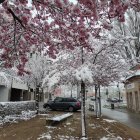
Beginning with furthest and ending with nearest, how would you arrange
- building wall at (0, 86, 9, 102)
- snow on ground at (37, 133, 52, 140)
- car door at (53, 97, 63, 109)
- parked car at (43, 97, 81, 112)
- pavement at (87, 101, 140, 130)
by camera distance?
building wall at (0, 86, 9, 102)
car door at (53, 97, 63, 109)
parked car at (43, 97, 81, 112)
pavement at (87, 101, 140, 130)
snow on ground at (37, 133, 52, 140)

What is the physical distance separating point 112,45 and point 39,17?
16.7 feet

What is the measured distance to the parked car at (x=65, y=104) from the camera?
80.4 feet

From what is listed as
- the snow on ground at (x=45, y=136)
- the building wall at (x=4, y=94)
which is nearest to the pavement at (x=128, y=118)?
the snow on ground at (x=45, y=136)

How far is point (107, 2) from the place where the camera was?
13.8 ft

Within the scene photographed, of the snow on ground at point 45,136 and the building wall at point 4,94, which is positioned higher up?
the building wall at point 4,94

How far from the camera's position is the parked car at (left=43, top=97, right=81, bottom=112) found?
80.4 feet

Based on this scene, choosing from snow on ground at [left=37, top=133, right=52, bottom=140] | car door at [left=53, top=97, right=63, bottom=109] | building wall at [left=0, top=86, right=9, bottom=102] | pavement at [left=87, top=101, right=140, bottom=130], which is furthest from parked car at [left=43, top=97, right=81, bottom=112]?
snow on ground at [left=37, top=133, right=52, bottom=140]

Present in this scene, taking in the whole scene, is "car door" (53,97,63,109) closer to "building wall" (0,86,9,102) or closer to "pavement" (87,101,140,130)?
"pavement" (87,101,140,130)

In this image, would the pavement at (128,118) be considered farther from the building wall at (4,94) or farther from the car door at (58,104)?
the building wall at (4,94)

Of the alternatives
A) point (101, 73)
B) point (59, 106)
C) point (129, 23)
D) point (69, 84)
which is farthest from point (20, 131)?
point (129, 23)

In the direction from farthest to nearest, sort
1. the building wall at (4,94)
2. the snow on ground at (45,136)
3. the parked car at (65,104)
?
the building wall at (4,94)
the parked car at (65,104)
the snow on ground at (45,136)

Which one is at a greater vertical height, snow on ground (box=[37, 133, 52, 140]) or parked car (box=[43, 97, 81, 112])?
parked car (box=[43, 97, 81, 112])

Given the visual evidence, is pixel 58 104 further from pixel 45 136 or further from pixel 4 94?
pixel 45 136

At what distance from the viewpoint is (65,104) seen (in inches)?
984
